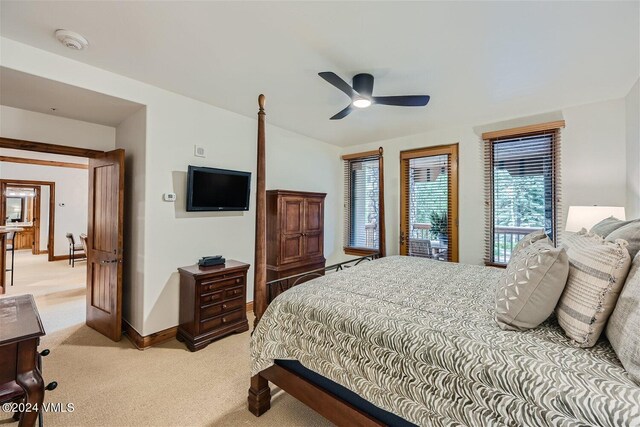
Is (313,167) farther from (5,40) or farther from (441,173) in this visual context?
(5,40)

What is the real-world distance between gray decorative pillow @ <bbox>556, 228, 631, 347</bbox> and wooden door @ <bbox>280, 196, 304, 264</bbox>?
3.10 metres

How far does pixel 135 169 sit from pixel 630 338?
3735 millimetres

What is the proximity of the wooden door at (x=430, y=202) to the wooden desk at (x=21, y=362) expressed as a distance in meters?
4.09

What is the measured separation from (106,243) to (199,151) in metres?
1.42

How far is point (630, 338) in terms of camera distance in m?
0.96

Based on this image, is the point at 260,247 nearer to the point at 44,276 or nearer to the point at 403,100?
the point at 403,100

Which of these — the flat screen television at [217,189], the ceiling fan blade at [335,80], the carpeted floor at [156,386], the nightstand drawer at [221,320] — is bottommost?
the carpeted floor at [156,386]

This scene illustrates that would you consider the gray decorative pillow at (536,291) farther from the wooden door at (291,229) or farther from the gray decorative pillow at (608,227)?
the wooden door at (291,229)

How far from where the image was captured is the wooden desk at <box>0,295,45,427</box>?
1248 millimetres

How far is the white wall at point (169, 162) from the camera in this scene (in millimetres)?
2373

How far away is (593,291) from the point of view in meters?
1.14

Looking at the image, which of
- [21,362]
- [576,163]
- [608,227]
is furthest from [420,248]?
[21,362]

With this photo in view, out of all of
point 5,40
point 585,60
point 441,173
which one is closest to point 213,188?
point 5,40

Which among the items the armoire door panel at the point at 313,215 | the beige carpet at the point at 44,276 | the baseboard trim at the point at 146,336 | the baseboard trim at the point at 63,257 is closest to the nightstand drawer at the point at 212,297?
the baseboard trim at the point at 146,336
